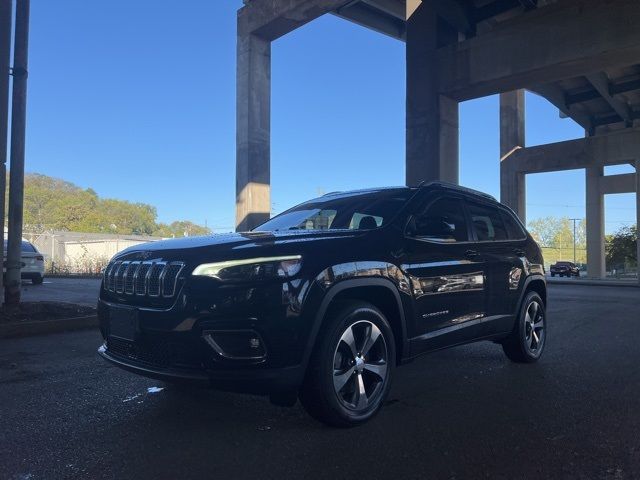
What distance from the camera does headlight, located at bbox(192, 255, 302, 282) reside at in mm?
3240

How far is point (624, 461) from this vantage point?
3146 millimetres

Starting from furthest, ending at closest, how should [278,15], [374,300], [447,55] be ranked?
[278,15]
[447,55]
[374,300]

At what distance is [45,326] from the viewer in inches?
290

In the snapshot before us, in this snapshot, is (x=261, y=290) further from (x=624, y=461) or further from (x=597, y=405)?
(x=597, y=405)

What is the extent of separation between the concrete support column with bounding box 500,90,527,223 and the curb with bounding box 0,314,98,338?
109ft

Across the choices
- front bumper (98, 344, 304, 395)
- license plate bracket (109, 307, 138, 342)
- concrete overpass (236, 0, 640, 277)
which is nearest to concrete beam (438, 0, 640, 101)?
concrete overpass (236, 0, 640, 277)

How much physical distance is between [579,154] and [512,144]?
173 inches

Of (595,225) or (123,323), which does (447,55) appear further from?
(595,225)

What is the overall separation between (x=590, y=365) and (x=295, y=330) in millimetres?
4104

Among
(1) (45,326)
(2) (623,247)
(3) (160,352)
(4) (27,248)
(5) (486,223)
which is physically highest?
(2) (623,247)

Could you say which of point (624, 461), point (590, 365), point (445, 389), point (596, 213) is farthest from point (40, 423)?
point (596, 213)

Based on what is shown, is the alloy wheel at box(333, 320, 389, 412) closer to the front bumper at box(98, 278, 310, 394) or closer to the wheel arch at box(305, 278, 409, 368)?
the wheel arch at box(305, 278, 409, 368)

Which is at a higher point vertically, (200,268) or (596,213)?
(596,213)

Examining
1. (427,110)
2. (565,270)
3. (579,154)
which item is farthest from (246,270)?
(565,270)
